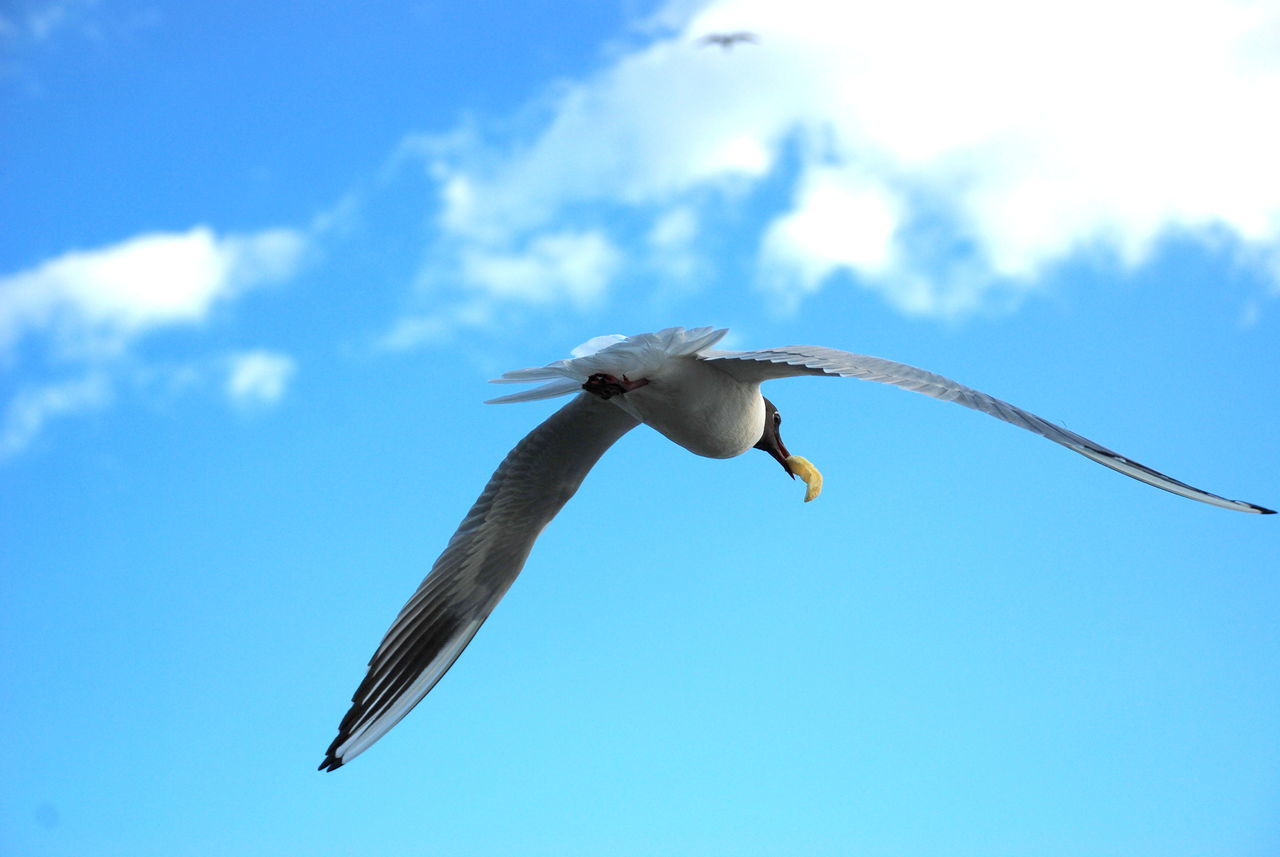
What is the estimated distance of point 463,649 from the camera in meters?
4.86

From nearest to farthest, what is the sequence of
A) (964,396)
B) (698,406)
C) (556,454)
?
(964,396) → (698,406) → (556,454)

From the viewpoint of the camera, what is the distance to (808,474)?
4.91m

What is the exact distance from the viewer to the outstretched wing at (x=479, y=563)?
4727 mm

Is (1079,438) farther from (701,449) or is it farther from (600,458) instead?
(600,458)

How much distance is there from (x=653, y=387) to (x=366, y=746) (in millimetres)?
1940

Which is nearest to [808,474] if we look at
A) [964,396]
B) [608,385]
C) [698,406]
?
[698,406]

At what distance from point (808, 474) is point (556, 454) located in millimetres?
1105

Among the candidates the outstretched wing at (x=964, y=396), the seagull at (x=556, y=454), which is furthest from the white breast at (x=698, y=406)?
the outstretched wing at (x=964, y=396)

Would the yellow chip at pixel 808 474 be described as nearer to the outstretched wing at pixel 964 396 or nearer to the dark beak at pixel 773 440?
the dark beak at pixel 773 440

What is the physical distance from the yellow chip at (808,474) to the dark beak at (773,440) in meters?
0.03

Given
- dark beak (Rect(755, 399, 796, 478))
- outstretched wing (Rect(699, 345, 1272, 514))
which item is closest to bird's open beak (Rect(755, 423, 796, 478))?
dark beak (Rect(755, 399, 796, 478))

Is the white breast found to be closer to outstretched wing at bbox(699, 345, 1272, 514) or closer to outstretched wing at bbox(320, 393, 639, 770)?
outstretched wing at bbox(320, 393, 639, 770)

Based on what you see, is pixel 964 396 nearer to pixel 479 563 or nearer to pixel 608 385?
pixel 608 385

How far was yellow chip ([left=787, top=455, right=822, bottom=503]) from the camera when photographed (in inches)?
192
